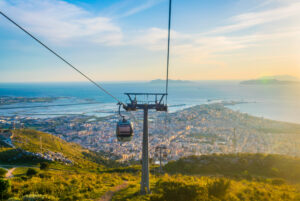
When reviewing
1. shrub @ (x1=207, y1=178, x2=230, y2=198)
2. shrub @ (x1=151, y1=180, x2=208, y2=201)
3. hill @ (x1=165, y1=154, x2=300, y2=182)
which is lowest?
hill @ (x1=165, y1=154, x2=300, y2=182)

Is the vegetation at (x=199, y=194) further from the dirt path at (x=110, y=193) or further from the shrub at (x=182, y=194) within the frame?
the dirt path at (x=110, y=193)

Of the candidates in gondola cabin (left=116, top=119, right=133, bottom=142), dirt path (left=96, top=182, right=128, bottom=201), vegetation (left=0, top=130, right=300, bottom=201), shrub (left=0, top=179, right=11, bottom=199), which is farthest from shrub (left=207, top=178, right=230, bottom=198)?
shrub (left=0, top=179, right=11, bottom=199)

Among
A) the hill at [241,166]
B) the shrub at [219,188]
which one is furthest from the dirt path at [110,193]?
the hill at [241,166]

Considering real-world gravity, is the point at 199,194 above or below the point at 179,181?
above

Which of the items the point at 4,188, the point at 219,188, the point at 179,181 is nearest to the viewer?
the point at 4,188

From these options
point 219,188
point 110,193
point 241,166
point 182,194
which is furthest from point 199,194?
point 241,166

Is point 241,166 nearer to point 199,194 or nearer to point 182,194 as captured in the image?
point 199,194

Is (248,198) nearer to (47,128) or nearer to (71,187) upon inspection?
(71,187)

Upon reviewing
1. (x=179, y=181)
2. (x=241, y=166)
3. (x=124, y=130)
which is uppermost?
(x=124, y=130)

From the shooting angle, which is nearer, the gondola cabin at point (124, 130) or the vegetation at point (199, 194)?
the vegetation at point (199, 194)

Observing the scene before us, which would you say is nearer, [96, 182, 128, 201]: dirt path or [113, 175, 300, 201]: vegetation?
[113, 175, 300, 201]: vegetation

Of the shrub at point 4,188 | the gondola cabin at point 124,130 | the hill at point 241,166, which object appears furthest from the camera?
the hill at point 241,166

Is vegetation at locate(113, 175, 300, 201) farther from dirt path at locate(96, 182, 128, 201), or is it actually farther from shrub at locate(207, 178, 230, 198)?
dirt path at locate(96, 182, 128, 201)
